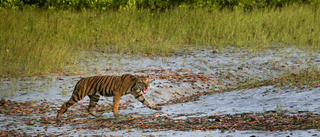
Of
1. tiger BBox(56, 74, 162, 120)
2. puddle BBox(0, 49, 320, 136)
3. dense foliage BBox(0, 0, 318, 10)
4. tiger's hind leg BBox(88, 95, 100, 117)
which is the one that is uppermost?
dense foliage BBox(0, 0, 318, 10)

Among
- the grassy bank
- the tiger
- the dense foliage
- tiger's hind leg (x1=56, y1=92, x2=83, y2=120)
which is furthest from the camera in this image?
the dense foliage

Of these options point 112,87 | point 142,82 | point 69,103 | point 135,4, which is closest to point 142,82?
point 142,82

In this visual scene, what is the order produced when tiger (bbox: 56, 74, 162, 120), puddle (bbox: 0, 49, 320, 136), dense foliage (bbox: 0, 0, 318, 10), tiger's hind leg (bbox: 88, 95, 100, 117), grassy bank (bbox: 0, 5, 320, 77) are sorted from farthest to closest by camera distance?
dense foliage (bbox: 0, 0, 318, 10) → grassy bank (bbox: 0, 5, 320, 77) → tiger's hind leg (bbox: 88, 95, 100, 117) → tiger (bbox: 56, 74, 162, 120) → puddle (bbox: 0, 49, 320, 136)

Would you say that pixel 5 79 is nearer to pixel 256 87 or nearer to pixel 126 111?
pixel 126 111

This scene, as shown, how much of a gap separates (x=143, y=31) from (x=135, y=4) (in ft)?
13.2

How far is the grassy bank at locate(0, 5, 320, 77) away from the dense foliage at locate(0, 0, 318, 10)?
3.40ft

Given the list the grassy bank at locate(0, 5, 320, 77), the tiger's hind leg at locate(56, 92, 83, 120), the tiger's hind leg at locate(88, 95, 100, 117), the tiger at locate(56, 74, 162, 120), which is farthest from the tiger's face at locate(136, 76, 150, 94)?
the grassy bank at locate(0, 5, 320, 77)

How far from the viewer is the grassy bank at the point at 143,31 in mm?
16438

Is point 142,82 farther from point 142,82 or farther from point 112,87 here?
point 112,87

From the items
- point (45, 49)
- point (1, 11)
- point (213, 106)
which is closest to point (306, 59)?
point (213, 106)

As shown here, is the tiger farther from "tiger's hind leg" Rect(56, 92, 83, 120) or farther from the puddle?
the puddle

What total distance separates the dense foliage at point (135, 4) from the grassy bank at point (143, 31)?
3.40 ft

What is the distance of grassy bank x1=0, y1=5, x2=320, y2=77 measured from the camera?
16.4 meters

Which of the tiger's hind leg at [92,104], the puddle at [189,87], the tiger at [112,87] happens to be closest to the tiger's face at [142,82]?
the tiger at [112,87]
